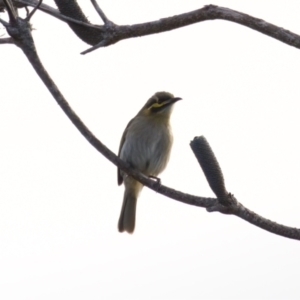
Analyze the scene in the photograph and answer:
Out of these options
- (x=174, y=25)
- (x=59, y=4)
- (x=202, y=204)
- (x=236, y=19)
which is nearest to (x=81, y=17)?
(x=59, y=4)

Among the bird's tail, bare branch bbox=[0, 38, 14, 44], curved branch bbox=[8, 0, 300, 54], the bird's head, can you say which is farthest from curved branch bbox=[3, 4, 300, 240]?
the bird's tail

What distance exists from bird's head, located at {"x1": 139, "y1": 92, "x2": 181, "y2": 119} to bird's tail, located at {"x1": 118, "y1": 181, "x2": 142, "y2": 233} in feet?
3.66

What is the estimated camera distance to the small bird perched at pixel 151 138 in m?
8.78

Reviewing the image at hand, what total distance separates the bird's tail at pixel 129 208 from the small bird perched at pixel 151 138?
857 mm

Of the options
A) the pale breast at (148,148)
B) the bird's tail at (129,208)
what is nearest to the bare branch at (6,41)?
the pale breast at (148,148)

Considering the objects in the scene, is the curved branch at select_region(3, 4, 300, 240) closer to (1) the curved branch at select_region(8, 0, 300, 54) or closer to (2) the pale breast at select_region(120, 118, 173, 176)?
(1) the curved branch at select_region(8, 0, 300, 54)

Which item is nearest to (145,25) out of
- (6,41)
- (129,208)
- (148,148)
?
(6,41)

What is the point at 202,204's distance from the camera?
4.53 metres

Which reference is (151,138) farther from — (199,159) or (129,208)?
(199,159)

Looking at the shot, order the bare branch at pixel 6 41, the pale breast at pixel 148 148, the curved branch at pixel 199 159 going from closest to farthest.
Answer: the curved branch at pixel 199 159 → the bare branch at pixel 6 41 → the pale breast at pixel 148 148

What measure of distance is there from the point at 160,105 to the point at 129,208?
1625 mm

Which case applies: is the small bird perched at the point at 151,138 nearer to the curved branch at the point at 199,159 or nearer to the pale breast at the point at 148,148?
the pale breast at the point at 148,148

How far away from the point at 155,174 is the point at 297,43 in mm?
4849

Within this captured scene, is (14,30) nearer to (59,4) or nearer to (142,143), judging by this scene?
(59,4)
